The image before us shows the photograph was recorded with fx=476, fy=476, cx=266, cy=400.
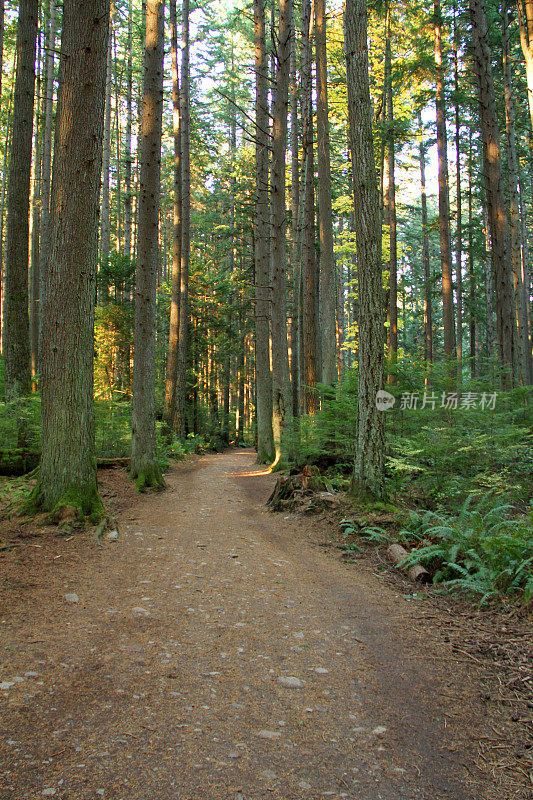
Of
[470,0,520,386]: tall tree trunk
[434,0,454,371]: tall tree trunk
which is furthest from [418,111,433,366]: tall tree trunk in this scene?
[470,0,520,386]: tall tree trunk

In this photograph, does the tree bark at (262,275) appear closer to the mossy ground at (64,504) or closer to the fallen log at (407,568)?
the mossy ground at (64,504)

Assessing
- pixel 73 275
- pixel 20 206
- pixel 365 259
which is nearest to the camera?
pixel 73 275

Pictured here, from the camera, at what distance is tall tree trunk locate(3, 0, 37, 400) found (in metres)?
9.64

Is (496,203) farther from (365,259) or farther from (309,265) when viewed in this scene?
(365,259)

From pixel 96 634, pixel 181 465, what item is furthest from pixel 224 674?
pixel 181 465

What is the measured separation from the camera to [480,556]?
14.5 feet

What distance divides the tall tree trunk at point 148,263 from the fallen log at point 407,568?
5149 mm

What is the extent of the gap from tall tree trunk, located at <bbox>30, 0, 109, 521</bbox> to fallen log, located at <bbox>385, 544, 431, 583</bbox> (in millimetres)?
3503

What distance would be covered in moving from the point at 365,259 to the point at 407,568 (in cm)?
421

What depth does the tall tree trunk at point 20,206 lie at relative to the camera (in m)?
A: 9.64

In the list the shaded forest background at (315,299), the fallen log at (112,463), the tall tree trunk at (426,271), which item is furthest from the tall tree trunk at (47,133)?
the tall tree trunk at (426,271)

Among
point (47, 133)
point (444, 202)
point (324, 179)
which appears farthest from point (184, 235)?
point (444, 202)

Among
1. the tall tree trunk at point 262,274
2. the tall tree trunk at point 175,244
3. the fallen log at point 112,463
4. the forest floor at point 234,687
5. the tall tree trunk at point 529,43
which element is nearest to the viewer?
the forest floor at point 234,687

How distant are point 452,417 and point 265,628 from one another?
6.85 meters
